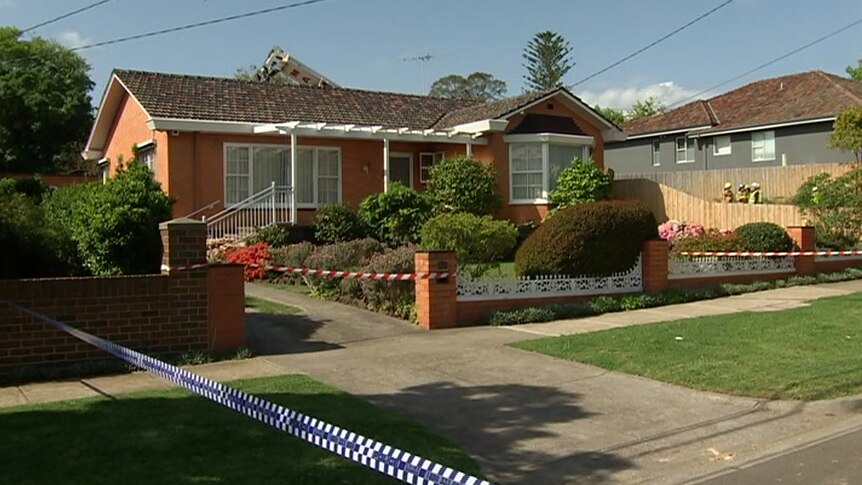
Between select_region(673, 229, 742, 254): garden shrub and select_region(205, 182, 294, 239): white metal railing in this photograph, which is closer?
select_region(673, 229, 742, 254): garden shrub

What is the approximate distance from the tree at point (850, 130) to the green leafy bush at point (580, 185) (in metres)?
8.74

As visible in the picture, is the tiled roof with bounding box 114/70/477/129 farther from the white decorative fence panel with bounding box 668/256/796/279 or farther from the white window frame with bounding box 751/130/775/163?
the white window frame with bounding box 751/130/775/163

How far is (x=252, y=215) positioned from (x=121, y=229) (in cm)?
1104

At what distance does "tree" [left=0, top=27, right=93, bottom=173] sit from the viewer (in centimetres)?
4522

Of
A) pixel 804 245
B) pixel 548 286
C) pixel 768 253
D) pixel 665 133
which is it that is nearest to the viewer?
pixel 548 286

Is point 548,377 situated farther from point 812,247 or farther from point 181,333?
point 812,247

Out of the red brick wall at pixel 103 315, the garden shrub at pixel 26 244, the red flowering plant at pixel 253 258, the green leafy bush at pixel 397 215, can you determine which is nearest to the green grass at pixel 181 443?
the red brick wall at pixel 103 315

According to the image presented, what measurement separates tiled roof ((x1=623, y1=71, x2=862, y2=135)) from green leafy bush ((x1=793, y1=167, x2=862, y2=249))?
1099 cm

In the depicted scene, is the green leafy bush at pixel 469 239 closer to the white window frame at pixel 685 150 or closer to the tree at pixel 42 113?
the white window frame at pixel 685 150

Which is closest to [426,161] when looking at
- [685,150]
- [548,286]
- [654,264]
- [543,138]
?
[543,138]

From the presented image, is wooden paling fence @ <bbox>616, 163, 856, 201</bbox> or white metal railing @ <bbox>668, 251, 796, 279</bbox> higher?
wooden paling fence @ <bbox>616, 163, 856, 201</bbox>

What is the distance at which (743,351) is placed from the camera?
990cm

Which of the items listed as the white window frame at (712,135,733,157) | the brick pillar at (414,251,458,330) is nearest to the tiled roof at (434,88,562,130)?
the brick pillar at (414,251,458,330)

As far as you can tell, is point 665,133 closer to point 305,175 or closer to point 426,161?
point 426,161
